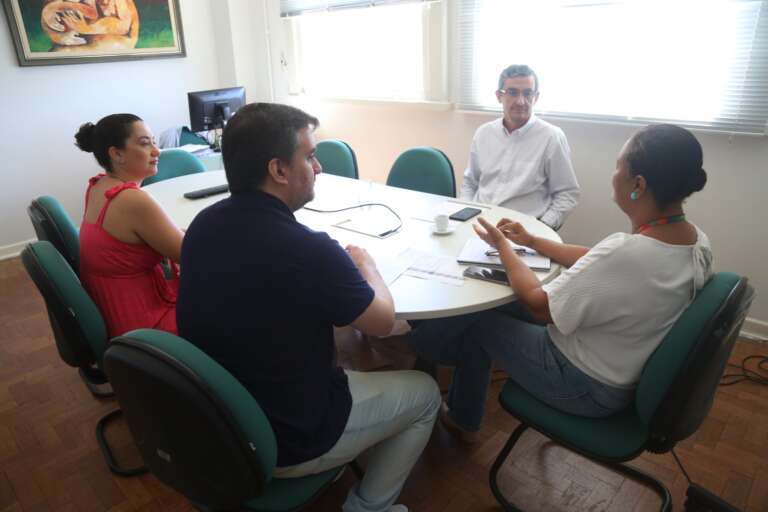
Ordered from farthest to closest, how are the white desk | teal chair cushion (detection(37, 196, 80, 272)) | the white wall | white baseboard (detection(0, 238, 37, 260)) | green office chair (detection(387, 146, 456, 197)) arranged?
1. white baseboard (detection(0, 238, 37, 260))
2. the white wall
3. green office chair (detection(387, 146, 456, 197))
4. teal chair cushion (detection(37, 196, 80, 272))
5. the white desk

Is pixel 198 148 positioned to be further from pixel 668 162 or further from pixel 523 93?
pixel 668 162

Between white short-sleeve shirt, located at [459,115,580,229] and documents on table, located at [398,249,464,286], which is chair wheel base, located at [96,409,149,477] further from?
white short-sleeve shirt, located at [459,115,580,229]

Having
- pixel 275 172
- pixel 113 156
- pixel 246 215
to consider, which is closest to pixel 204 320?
pixel 246 215

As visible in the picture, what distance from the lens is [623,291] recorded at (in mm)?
1214

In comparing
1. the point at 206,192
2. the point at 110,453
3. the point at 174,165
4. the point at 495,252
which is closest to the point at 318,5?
the point at 174,165

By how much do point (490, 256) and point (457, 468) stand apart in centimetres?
77

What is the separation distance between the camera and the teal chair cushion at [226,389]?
3.05 ft

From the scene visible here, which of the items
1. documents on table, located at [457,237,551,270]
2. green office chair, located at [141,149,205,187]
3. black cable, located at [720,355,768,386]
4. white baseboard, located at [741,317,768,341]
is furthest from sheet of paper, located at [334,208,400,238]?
white baseboard, located at [741,317,768,341]

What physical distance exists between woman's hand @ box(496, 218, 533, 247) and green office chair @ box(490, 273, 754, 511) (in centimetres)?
53

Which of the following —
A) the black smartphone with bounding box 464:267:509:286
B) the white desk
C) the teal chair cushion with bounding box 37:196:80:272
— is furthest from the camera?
the teal chair cushion with bounding box 37:196:80:272

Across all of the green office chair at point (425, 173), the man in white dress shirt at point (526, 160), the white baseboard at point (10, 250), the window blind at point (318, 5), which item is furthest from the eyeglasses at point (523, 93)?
the white baseboard at point (10, 250)

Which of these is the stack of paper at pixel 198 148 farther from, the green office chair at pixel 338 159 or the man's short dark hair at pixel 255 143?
the man's short dark hair at pixel 255 143

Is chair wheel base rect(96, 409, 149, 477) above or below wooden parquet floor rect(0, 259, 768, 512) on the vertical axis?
above

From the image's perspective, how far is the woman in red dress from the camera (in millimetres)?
1662
